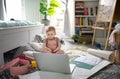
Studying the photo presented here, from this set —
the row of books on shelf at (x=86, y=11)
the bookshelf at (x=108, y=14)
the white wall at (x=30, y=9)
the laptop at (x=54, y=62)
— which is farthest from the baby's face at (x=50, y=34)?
the row of books on shelf at (x=86, y=11)

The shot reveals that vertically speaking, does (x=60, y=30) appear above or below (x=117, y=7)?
below

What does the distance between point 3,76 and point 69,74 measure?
548 mm

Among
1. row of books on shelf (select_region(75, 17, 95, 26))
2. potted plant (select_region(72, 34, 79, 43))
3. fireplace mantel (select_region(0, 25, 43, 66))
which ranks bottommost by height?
potted plant (select_region(72, 34, 79, 43))

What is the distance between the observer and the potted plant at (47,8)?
3654 mm

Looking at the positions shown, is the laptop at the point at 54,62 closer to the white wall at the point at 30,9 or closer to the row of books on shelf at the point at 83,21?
the white wall at the point at 30,9

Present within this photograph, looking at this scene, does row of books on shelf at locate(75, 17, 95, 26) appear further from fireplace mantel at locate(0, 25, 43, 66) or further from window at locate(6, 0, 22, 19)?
fireplace mantel at locate(0, 25, 43, 66)

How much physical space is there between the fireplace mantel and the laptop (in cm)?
45

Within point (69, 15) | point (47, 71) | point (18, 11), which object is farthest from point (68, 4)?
point (47, 71)

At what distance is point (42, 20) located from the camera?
3680 mm

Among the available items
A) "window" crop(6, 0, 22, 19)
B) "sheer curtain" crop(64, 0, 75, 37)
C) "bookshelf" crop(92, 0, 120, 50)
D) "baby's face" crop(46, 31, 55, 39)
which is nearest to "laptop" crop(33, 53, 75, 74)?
"baby's face" crop(46, 31, 55, 39)

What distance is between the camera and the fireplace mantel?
1.64 m

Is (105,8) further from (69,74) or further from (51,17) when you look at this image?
(69,74)

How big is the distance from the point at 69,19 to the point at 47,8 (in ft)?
1.89

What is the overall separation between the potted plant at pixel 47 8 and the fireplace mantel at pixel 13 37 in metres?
1.18
